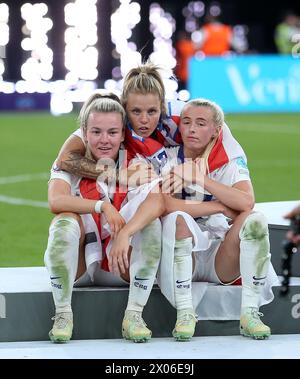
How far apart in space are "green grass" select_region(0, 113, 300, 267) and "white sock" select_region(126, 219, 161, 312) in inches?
89.7

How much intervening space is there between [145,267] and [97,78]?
14.4 m

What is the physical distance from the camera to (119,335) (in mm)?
5109

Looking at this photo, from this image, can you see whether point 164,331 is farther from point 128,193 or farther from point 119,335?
point 128,193

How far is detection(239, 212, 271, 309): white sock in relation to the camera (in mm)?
4895

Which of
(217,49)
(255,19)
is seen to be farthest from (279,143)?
(255,19)

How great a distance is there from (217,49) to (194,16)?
60.7 inches

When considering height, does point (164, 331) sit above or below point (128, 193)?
below

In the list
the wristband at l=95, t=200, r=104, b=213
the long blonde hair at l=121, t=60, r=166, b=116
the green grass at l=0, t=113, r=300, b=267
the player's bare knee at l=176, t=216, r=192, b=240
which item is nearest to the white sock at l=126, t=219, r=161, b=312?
the player's bare knee at l=176, t=216, r=192, b=240

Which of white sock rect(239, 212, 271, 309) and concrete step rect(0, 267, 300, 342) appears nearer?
white sock rect(239, 212, 271, 309)

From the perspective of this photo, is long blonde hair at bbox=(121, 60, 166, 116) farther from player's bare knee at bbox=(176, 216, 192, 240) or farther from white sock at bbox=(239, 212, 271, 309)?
white sock at bbox=(239, 212, 271, 309)

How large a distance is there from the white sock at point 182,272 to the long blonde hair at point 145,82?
2.44 ft

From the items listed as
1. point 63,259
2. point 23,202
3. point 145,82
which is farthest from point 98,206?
point 23,202
